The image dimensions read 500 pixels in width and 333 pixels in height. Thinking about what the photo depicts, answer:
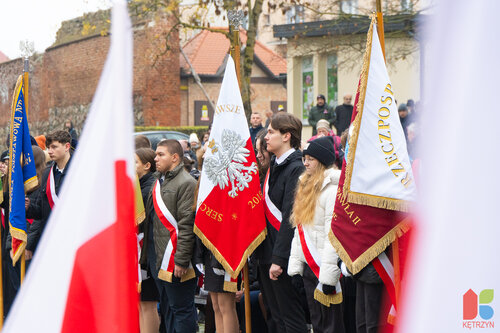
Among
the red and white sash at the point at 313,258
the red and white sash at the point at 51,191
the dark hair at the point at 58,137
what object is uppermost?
the dark hair at the point at 58,137

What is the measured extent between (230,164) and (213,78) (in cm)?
2931

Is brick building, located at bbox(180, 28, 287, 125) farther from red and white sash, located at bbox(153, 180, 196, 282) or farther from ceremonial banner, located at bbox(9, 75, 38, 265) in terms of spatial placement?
red and white sash, located at bbox(153, 180, 196, 282)

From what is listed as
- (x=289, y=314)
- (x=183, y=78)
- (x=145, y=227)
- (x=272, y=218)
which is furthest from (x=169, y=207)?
(x=183, y=78)

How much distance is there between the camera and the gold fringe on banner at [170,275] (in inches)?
259

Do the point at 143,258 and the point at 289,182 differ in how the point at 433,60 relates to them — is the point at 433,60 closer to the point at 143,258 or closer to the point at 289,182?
the point at 289,182

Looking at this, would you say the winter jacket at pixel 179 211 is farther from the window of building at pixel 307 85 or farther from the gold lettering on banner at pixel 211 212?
the window of building at pixel 307 85

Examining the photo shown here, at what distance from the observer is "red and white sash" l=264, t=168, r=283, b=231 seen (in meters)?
6.25

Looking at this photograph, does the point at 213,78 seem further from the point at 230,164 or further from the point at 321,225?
the point at 321,225

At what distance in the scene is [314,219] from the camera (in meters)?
5.60

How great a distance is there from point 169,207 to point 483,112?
17.8 ft

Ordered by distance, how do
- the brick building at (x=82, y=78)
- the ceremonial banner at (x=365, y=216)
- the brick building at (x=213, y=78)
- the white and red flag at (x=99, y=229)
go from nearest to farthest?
the white and red flag at (x=99, y=229) → the ceremonial banner at (x=365, y=216) → the brick building at (x=82, y=78) → the brick building at (x=213, y=78)

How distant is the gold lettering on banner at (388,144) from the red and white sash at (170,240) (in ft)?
8.19

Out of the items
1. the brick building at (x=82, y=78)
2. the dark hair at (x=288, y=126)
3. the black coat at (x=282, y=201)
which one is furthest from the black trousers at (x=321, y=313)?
the brick building at (x=82, y=78)

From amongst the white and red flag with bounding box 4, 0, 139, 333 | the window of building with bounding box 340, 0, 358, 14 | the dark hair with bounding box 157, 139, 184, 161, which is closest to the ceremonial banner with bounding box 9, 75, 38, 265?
the dark hair with bounding box 157, 139, 184, 161
